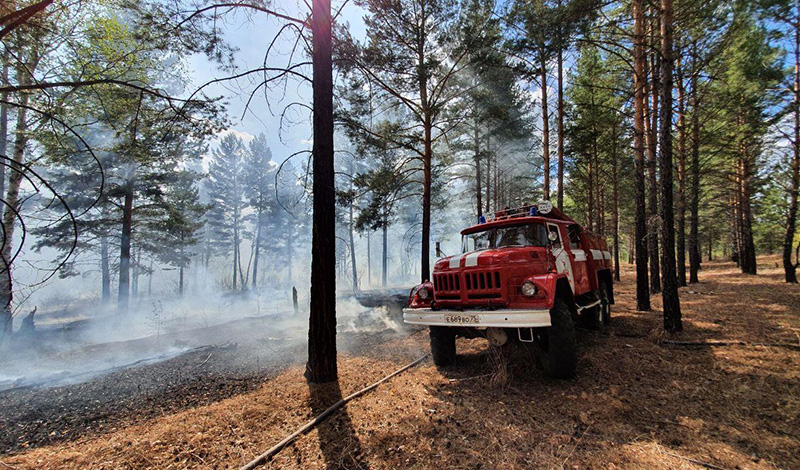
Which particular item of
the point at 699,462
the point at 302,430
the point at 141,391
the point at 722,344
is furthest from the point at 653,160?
the point at 141,391

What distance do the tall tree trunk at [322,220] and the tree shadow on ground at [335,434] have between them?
0.35 metres

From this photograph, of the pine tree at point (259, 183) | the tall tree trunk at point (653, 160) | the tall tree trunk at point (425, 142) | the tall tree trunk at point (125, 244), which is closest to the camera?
the tall tree trunk at point (653, 160)

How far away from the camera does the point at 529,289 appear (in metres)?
4.75

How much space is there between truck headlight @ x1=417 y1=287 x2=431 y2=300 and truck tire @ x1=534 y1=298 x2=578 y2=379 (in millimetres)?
2075

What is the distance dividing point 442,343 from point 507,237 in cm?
231

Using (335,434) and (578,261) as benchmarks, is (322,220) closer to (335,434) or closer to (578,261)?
(335,434)

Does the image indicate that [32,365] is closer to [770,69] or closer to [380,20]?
[380,20]

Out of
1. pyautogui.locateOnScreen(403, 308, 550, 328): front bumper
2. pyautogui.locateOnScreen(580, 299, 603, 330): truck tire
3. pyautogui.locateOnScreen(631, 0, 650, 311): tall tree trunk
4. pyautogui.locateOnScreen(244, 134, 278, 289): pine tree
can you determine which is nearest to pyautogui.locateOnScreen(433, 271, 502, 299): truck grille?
pyautogui.locateOnScreen(403, 308, 550, 328): front bumper

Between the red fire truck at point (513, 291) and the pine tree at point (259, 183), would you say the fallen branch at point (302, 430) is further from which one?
the pine tree at point (259, 183)

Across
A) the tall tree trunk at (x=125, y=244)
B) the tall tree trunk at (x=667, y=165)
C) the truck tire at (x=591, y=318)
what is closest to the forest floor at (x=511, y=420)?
the tall tree trunk at (x=667, y=165)

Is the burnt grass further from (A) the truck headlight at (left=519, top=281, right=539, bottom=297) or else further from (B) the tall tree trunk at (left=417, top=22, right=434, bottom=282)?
(A) the truck headlight at (left=519, top=281, right=539, bottom=297)

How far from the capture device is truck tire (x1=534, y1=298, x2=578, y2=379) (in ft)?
15.5

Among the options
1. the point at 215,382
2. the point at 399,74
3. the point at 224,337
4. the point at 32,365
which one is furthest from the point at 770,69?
the point at 32,365

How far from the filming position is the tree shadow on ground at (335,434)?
3316 mm
